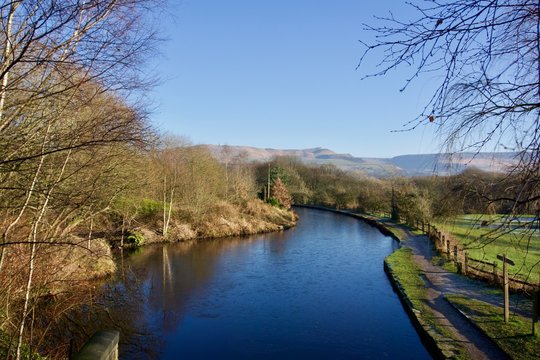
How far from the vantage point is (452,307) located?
10055mm

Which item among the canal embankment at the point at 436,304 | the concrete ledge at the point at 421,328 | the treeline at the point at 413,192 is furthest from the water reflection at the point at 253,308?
the treeline at the point at 413,192

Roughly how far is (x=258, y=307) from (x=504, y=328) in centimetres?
617

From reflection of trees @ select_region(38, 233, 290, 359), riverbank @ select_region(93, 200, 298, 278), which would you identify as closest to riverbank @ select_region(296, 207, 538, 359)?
reflection of trees @ select_region(38, 233, 290, 359)

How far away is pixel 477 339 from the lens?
780 centimetres

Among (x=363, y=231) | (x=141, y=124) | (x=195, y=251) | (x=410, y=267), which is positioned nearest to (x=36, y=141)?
(x=141, y=124)

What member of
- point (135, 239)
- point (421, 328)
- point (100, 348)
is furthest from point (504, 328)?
point (135, 239)

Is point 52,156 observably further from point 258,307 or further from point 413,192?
point 413,192

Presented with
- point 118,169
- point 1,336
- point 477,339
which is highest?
point 118,169

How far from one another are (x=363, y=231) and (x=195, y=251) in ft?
47.3

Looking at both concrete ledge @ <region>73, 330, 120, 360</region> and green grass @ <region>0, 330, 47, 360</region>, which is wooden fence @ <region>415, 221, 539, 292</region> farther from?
green grass @ <region>0, 330, 47, 360</region>

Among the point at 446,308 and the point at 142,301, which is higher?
the point at 446,308

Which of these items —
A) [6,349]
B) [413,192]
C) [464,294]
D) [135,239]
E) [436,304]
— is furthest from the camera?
[413,192]

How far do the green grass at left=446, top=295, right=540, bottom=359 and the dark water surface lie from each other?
1394mm

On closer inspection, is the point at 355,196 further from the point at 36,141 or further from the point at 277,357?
the point at 36,141
